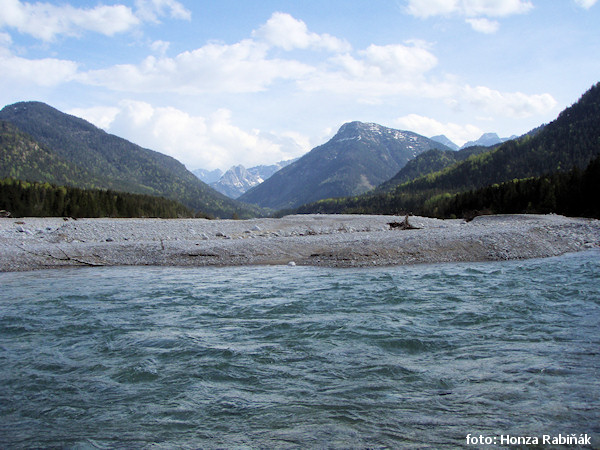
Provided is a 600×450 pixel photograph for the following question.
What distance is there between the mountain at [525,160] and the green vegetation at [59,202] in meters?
102

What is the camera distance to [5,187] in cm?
6106

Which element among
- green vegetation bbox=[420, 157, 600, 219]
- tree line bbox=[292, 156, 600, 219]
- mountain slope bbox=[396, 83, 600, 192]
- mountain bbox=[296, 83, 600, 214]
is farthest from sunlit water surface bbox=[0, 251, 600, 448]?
mountain slope bbox=[396, 83, 600, 192]

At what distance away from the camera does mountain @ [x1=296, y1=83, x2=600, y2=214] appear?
153 m

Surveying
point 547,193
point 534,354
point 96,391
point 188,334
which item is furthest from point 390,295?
point 547,193

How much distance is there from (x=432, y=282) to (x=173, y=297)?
9.73 meters

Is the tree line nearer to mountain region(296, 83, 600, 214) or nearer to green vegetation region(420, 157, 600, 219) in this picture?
green vegetation region(420, 157, 600, 219)

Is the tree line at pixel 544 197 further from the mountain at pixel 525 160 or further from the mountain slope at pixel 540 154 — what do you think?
the mountain slope at pixel 540 154

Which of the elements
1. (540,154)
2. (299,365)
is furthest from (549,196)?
(540,154)

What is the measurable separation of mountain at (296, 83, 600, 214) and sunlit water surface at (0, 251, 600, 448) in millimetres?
139666

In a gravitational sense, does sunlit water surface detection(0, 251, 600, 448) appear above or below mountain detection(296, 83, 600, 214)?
below

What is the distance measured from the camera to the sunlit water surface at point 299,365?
5211 mm

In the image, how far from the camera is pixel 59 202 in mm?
63250

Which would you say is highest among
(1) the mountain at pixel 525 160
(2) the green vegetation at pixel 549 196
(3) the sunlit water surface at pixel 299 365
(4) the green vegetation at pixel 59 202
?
(1) the mountain at pixel 525 160

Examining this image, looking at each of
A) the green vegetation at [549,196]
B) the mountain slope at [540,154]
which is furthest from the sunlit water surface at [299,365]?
the mountain slope at [540,154]
